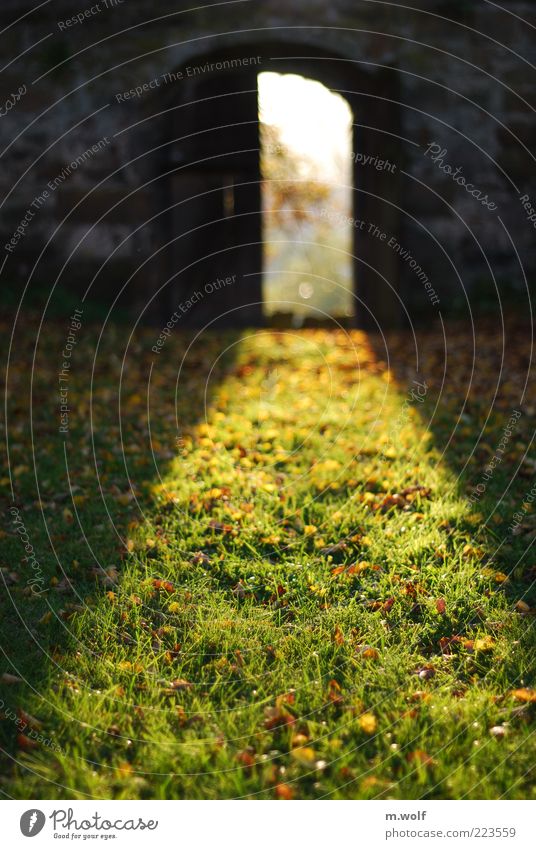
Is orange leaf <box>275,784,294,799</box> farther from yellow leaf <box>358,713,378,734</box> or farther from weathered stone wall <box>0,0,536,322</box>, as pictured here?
weathered stone wall <box>0,0,536,322</box>

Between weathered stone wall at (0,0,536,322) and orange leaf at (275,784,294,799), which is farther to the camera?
weathered stone wall at (0,0,536,322)

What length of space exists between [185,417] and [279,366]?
230 centimetres

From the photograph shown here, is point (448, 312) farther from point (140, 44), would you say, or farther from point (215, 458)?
point (215, 458)

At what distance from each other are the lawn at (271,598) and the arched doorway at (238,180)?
4546 millimetres

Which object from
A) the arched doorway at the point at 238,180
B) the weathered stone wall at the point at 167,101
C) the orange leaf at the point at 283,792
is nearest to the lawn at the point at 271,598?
the orange leaf at the point at 283,792

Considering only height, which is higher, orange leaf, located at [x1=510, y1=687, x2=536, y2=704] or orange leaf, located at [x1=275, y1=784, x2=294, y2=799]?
orange leaf, located at [x1=510, y1=687, x2=536, y2=704]

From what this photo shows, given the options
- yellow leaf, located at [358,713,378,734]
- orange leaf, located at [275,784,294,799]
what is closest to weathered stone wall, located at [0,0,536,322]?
yellow leaf, located at [358,713,378,734]

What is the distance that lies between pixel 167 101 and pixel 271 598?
8.54m

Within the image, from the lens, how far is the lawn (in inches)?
106

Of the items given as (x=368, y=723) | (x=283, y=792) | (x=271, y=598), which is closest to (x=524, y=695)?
(x=368, y=723)

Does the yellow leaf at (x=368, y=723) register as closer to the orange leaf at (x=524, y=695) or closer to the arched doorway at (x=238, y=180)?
the orange leaf at (x=524, y=695)

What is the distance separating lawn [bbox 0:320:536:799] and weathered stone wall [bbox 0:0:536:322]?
4.02 m

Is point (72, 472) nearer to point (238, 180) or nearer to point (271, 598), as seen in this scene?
point (271, 598)

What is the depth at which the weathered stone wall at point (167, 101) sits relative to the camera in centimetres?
1034
